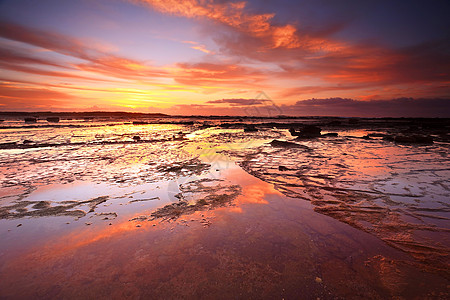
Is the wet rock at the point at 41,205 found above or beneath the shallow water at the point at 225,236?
beneath

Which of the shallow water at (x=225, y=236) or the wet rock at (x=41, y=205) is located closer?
the shallow water at (x=225, y=236)

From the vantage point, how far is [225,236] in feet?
12.4

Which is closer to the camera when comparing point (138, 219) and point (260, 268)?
point (260, 268)

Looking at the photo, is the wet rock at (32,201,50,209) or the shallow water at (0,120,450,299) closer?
the shallow water at (0,120,450,299)

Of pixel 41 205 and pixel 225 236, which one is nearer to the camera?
pixel 225 236

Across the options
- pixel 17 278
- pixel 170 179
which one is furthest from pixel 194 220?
pixel 170 179

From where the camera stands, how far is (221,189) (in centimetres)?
630

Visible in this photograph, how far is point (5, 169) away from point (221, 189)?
975cm

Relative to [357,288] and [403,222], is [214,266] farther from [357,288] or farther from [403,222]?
[403,222]

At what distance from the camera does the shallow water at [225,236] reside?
263 cm

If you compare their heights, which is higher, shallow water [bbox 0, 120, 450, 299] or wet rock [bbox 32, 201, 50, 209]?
shallow water [bbox 0, 120, 450, 299]

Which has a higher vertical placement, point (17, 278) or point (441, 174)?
point (441, 174)

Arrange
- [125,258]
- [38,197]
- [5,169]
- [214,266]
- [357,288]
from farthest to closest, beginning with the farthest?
1. [5,169]
2. [38,197]
3. [125,258]
4. [214,266]
5. [357,288]

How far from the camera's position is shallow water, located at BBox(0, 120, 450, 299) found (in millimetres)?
2633
